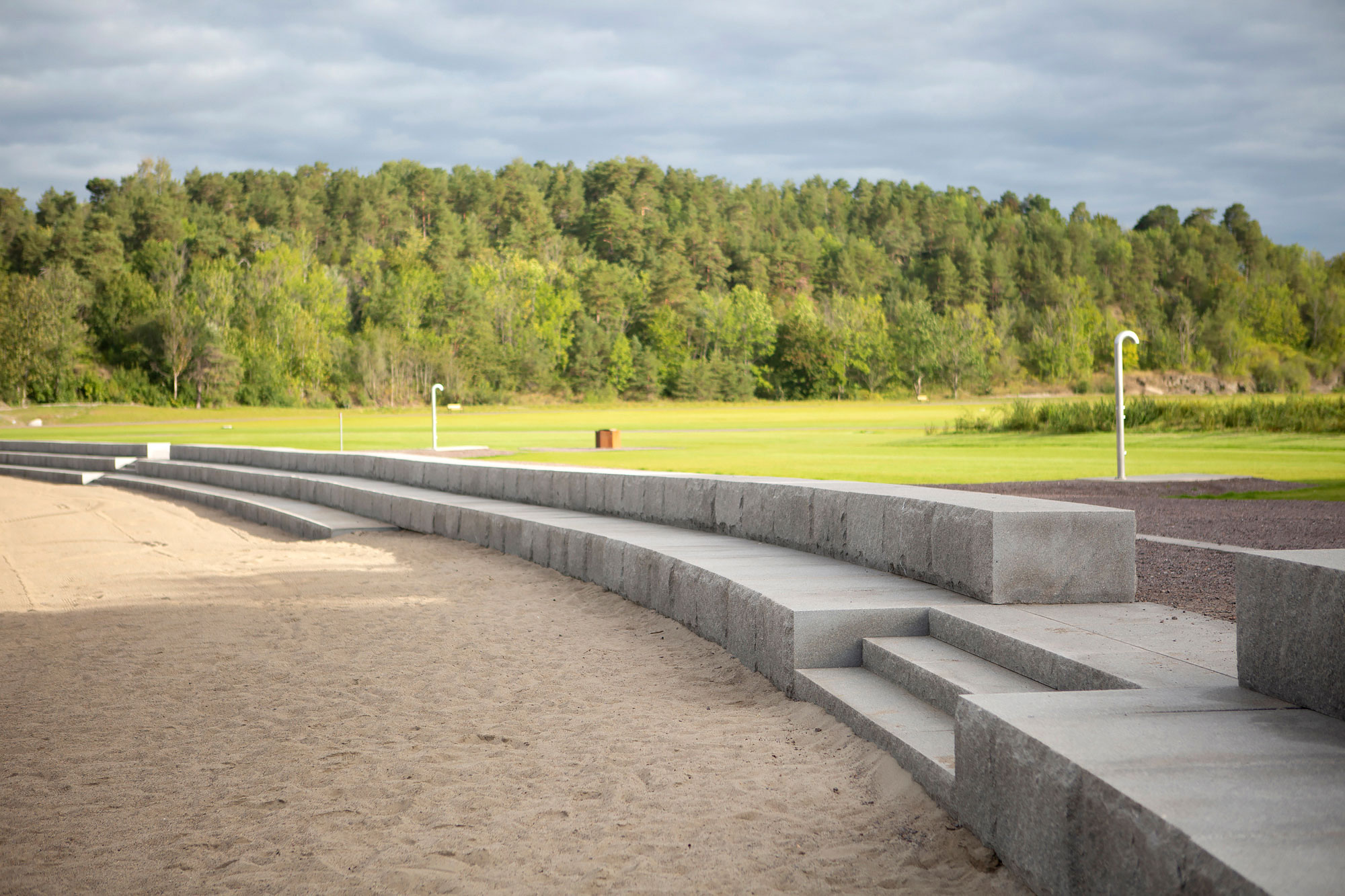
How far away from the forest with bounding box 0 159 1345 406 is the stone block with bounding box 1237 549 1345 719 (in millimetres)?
79253

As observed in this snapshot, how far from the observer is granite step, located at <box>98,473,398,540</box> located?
1353 centimetres

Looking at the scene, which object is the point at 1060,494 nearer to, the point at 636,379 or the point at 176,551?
the point at 176,551

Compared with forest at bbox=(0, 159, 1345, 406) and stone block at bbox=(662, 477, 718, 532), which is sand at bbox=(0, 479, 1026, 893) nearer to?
stone block at bbox=(662, 477, 718, 532)

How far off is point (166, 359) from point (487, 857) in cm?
8212

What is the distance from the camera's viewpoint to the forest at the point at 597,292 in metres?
81.5

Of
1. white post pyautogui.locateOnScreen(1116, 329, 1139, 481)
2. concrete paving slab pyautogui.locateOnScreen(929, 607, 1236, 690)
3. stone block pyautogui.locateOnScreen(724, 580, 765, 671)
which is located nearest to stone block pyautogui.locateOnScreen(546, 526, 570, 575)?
stone block pyautogui.locateOnScreen(724, 580, 765, 671)

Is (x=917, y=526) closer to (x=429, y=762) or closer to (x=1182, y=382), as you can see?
(x=429, y=762)

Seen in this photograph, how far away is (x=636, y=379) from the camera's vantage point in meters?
97.7

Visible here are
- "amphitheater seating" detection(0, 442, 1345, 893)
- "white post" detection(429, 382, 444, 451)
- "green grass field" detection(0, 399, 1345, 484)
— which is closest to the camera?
"amphitheater seating" detection(0, 442, 1345, 893)

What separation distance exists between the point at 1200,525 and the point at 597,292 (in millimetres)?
96896

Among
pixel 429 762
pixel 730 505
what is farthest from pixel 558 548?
pixel 429 762

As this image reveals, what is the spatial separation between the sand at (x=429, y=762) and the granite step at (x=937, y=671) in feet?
1.27

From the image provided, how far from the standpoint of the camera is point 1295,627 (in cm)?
329

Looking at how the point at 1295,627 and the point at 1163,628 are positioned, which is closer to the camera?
the point at 1295,627
